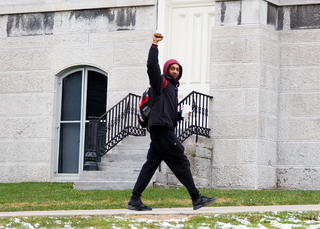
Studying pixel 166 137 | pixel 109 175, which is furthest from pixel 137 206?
pixel 109 175

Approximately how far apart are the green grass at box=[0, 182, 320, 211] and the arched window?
3093 millimetres

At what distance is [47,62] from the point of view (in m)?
14.5

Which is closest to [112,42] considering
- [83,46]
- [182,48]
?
[83,46]

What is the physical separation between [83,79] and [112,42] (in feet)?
3.82

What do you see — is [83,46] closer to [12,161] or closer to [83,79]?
[83,79]

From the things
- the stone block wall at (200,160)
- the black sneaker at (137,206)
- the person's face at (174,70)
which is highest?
the person's face at (174,70)

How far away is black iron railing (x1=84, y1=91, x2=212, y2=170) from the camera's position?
12.4 m

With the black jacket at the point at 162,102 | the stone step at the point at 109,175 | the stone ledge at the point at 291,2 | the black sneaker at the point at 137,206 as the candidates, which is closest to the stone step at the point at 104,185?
the stone step at the point at 109,175

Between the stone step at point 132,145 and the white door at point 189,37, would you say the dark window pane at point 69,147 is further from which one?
the white door at point 189,37

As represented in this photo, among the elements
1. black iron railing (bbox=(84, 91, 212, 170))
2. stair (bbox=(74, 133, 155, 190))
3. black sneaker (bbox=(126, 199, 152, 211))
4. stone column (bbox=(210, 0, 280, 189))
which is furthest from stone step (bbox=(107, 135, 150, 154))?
black sneaker (bbox=(126, 199, 152, 211))

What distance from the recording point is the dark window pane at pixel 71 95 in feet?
47.9

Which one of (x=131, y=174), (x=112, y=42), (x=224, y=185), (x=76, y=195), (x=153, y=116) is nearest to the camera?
(x=153, y=116)

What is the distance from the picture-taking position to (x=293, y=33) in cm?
1331

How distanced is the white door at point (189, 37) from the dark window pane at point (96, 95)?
5.17 ft
